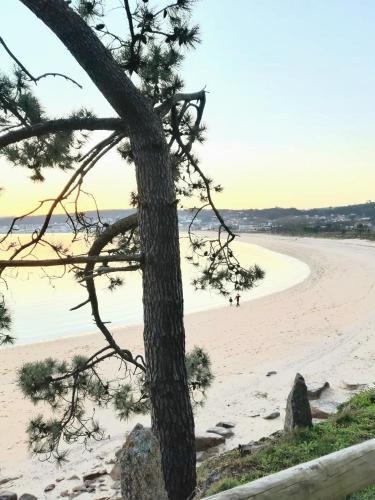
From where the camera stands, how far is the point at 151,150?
3.46 meters

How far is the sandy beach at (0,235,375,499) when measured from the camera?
755 centimetres

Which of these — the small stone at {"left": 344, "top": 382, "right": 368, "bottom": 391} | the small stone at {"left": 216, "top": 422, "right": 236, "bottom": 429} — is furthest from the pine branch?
the small stone at {"left": 344, "top": 382, "right": 368, "bottom": 391}

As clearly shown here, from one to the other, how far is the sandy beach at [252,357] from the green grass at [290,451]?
77.7 inches

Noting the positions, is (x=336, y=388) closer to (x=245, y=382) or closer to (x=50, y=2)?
(x=245, y=382)

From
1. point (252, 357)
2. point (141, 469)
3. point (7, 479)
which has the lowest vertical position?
point (252, 357)

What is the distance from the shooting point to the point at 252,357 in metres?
13.0

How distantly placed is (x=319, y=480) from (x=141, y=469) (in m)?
0.77

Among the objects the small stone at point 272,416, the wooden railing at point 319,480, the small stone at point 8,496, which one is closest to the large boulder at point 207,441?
the small stone at point 272,416

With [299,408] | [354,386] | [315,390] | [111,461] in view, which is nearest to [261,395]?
[315,390]

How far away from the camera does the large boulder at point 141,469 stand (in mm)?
2107

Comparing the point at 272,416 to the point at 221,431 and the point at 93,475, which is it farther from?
the point at 93,475

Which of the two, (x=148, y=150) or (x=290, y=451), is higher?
(x=148, y=150)

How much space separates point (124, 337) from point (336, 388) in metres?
9.44

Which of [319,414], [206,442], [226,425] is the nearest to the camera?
[206,442]
